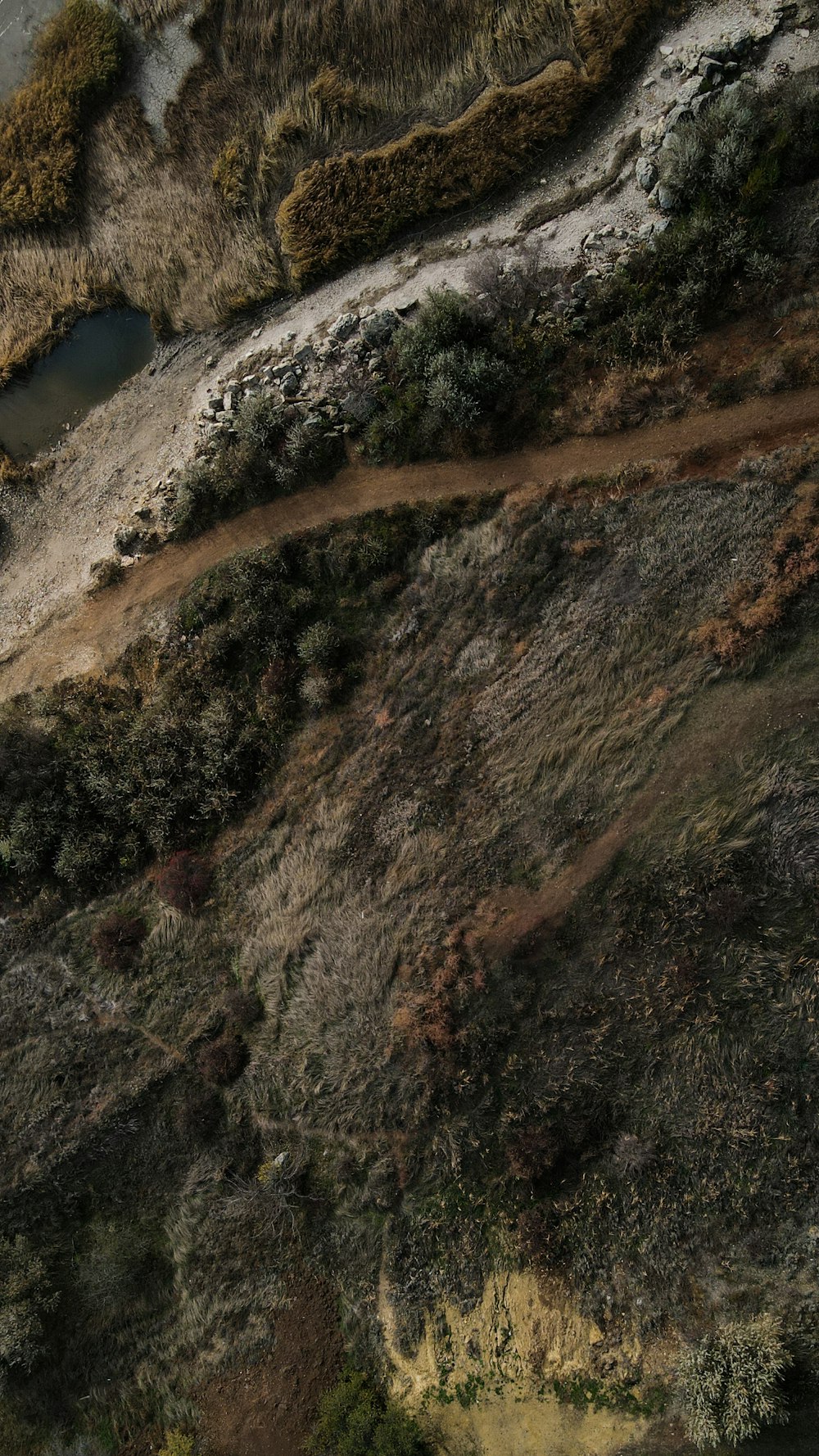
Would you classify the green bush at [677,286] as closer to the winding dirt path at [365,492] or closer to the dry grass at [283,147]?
the winding dirt path at [365,492]

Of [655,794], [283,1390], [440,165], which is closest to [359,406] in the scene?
[440,165]

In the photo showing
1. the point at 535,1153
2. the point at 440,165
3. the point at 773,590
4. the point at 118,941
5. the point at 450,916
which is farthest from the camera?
the point at 440,165

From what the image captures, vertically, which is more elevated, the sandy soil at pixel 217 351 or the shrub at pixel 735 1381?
the sandy soil at pixel 217 351

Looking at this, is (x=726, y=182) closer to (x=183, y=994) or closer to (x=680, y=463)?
(x=680, y=463)

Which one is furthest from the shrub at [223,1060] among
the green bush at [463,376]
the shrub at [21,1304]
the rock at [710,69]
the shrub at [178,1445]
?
the rock at [710,69]

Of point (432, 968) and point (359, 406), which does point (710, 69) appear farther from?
point (432, 968)

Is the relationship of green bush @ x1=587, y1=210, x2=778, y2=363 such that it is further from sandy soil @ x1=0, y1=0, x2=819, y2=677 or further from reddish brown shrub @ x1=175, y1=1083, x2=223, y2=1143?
reddish brown shrub @ x1=175, y1=1083, x2=223, y2=1143

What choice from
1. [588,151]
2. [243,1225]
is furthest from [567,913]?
[588,151]
